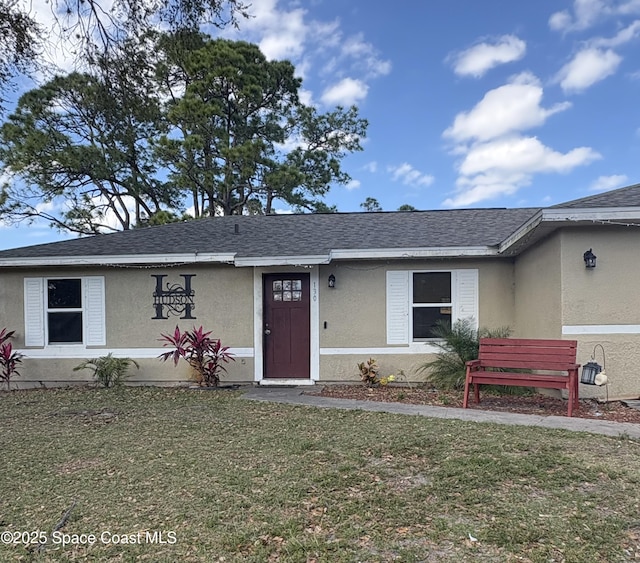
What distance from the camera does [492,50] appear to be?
1188cm

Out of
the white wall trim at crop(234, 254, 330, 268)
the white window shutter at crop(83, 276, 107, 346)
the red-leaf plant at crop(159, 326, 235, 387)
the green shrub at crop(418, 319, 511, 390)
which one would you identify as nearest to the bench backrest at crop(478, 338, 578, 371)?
the green shrub at crop(418, 319, 511, 390)

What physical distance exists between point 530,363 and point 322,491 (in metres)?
3.86

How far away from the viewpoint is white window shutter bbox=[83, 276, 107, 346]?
27.7ft

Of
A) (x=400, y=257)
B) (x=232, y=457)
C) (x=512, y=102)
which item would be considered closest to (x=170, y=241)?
(x=400, y=257)

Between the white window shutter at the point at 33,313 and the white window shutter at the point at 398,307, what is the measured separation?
6465mm

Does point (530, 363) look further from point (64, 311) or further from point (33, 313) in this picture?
point (33, 313)

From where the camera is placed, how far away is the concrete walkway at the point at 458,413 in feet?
16.3

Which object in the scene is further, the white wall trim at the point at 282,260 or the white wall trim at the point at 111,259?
the white wall trim at the point at 111,259

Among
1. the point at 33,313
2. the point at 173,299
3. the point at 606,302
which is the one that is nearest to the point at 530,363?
the point at 606,302

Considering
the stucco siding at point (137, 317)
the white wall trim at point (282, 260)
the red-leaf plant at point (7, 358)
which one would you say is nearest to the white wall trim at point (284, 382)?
the stucco siding at point (137, 317)

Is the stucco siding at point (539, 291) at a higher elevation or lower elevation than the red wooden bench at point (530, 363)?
higher

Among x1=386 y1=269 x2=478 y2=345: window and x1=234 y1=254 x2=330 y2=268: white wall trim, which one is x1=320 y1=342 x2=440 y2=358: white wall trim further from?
x1=234 y1=254 x2=330 y2=268: white wall trim

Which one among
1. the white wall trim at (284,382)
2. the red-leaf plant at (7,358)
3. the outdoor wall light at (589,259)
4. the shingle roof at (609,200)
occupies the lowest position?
the white wall trim at (284,382)

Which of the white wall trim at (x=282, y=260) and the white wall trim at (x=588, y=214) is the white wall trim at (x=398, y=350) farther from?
the white wall trim at (x=588, y=214)
